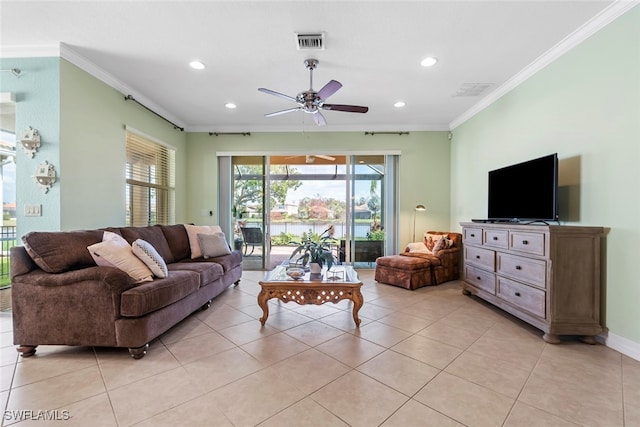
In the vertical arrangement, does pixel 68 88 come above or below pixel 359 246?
above

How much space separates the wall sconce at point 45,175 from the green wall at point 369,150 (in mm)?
2668

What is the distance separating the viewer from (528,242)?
2584 millimetres

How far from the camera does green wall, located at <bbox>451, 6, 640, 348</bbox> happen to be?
2135mm

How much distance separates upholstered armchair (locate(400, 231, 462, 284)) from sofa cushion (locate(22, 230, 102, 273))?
167 inches

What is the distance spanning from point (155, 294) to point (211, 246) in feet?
5.73

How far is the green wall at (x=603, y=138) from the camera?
2.13m

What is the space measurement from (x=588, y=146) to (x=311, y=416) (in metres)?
3.20

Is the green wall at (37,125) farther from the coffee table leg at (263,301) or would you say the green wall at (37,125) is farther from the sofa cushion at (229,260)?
the coffee table leg at (263,301)

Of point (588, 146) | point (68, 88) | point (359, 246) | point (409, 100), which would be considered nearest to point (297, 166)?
point (359, 246)

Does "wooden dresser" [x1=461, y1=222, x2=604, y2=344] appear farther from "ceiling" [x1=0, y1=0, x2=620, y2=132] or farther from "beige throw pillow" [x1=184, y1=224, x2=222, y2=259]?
"beige throw pillow" [x1=184, y1=224, x2=222, y2=259]

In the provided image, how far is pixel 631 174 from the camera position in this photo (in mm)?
2123

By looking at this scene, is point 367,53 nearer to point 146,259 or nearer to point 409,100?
point 409,100

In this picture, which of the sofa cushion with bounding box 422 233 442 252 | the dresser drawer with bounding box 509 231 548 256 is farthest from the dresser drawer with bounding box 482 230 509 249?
the sofa cushion with bounding box 422 233 442 252

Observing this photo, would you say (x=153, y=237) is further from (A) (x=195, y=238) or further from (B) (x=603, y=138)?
(B) (x=603, y=138)
